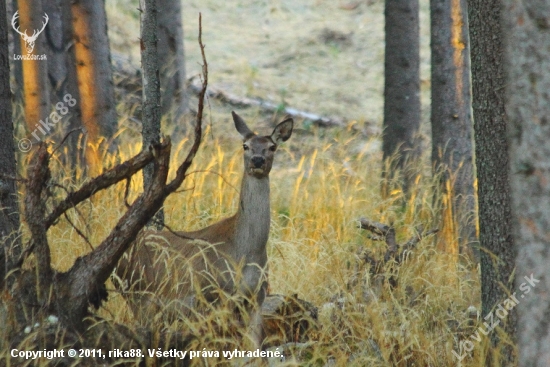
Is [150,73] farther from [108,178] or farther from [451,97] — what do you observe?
[451,97]

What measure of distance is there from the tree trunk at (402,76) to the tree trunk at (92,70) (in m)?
3.06

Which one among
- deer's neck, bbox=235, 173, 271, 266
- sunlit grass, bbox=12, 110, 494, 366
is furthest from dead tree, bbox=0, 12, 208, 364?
deer's neck, bbox=235, 173, 271, 266

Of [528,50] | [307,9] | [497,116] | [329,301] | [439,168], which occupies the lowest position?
[329,301]

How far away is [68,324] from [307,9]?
17.2 metres

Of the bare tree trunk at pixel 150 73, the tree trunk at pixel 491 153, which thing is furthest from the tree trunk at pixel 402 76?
the tree trunk at pixel 491 153

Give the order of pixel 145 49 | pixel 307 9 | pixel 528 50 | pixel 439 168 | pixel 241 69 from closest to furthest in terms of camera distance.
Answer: pixel 528 50 → pixel 145 49 → pixel 439 168 → pixel 241 69 → pixel 307 9

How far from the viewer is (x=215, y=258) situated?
514 centimetres

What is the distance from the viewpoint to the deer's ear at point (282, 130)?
18.9ft

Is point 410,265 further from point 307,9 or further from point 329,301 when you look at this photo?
point 307,9

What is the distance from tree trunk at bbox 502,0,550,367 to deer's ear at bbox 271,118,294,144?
2799 mm

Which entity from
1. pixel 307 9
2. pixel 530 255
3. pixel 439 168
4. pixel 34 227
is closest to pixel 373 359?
pixel 530 255

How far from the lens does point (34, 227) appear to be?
391 cm

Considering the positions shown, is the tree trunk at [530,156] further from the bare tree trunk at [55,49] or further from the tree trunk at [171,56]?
the bare tree trunk at [55,49]

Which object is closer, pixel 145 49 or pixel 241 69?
pixel 145 49
